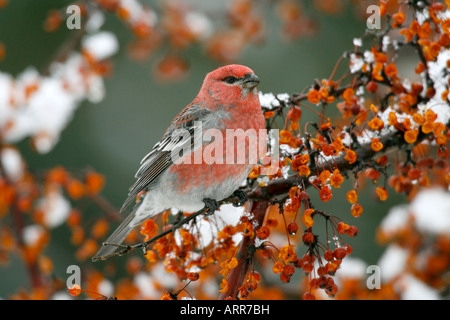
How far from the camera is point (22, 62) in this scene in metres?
7.89

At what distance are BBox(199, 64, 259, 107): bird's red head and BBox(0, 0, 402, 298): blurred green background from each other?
412 cm

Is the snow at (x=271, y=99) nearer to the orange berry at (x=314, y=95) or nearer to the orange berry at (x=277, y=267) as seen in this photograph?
the orange berry at (x=314, y=95)

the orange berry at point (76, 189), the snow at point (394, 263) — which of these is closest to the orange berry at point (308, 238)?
the snow at point (394, 263)

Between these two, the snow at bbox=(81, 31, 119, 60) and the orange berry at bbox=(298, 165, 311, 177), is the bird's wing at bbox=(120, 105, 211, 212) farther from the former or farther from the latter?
the snow at bbox=(81, 31, 119, 60)

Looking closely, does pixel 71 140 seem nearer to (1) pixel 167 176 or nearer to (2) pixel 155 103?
(2) pixel 155 103

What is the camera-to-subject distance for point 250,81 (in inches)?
105

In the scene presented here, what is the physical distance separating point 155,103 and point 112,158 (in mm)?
1610

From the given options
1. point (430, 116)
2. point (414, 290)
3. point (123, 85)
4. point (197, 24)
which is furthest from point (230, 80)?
point (123, 85)

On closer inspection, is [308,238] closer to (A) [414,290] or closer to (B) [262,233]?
(B) [262,233]

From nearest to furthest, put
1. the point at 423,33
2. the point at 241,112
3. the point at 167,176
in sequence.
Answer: the point at 423,33
the point at 241,112
the point at 167,176

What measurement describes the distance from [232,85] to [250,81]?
0.16 meters

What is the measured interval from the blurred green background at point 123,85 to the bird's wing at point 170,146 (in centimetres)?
404

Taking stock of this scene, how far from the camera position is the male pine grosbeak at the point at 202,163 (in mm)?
2734
